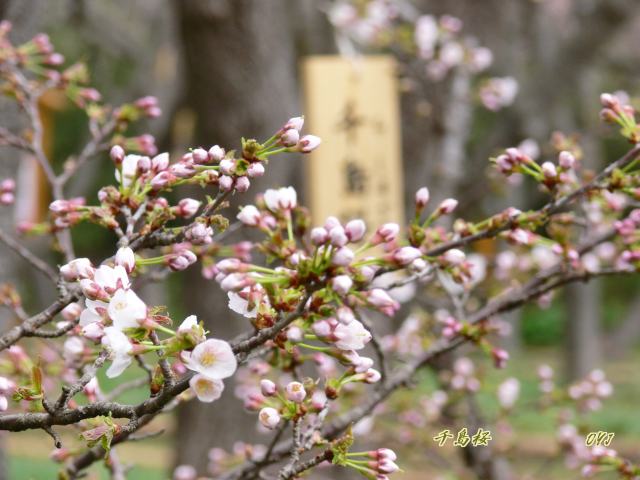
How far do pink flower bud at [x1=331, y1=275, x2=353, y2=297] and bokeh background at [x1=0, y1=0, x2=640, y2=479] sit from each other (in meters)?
1.39

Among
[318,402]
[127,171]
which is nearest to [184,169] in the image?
[127,171]

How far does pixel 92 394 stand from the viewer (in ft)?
4.56

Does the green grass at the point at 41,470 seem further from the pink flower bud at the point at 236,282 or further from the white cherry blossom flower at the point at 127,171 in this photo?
the pink flower bud at the point at 236,282

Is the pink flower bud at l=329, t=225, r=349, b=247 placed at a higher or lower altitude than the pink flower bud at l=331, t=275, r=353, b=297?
higher

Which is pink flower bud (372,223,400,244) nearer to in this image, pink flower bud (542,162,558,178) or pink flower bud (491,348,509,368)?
pink flower bud (542,162,558,178)

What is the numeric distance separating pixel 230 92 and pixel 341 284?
340 centimetres

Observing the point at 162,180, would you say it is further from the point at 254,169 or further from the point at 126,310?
the point at 126,310

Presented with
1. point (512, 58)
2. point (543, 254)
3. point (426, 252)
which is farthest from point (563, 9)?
point (426, 252)

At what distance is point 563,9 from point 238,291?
11.0 meters

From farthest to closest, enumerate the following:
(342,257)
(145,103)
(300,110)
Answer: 1. (300,110)
2. (145,103)
3. (342,257)

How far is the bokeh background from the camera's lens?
13.6ft

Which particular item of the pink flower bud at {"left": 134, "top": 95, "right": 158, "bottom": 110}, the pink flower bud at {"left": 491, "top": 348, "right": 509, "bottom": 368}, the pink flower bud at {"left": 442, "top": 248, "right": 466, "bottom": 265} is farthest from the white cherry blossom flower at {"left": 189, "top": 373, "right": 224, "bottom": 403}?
the pink flower bud at {"left": 134, "top": 95, "right": 158, "bottom": 110}

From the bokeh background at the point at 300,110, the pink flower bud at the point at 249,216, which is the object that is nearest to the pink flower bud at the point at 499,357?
the pink flower bud at the point at 249,216

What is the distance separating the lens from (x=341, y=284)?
3.05 ft
